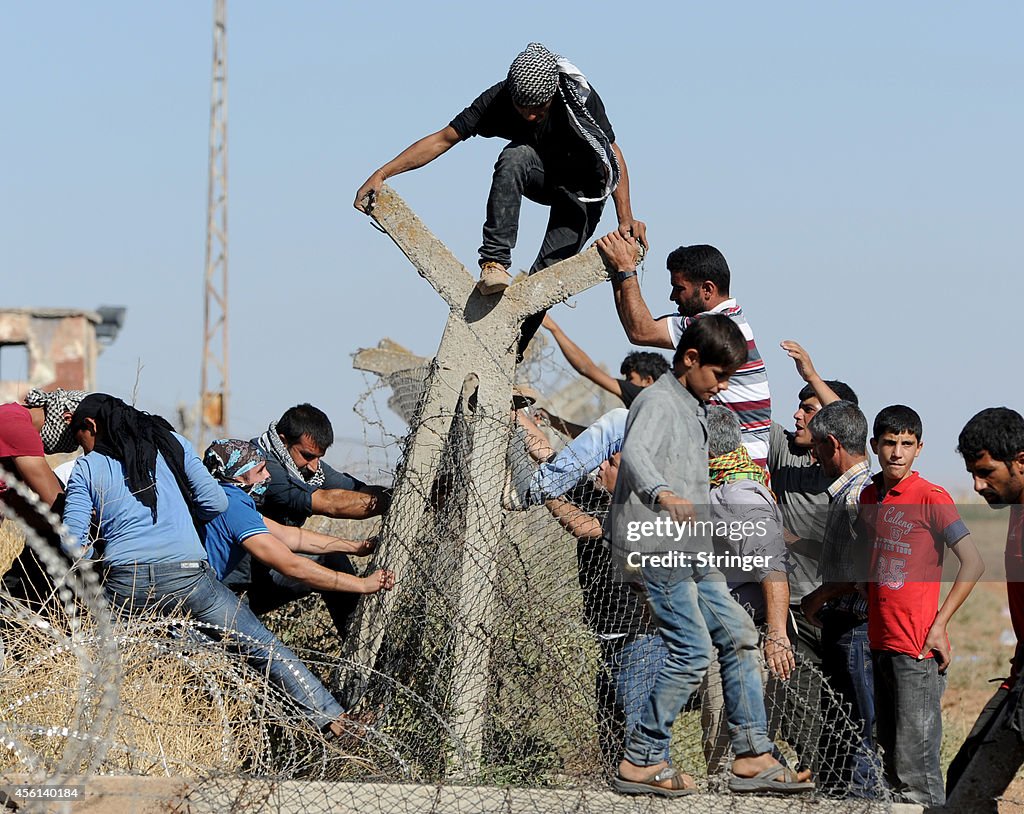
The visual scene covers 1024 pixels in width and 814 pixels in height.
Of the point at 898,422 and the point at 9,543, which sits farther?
the point at 9,543

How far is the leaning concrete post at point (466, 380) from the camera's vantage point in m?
5.58

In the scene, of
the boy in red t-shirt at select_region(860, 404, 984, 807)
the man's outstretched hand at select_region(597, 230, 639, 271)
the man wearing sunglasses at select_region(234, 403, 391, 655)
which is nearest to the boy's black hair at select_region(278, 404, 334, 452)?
the man wearing sunglasses at select_region(234, 403, 391, 655)

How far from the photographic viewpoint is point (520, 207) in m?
5.97

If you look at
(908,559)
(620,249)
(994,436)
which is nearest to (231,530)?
(620,249)

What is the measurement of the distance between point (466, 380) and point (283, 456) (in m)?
1.31

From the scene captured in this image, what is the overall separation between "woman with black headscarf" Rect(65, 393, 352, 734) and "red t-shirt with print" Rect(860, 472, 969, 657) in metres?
2.34

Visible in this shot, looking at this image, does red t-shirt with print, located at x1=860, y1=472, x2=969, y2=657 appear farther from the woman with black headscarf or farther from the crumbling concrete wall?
the crumbling concrete wall

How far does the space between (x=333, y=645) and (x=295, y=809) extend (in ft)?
7.07

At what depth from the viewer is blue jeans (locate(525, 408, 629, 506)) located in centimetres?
557

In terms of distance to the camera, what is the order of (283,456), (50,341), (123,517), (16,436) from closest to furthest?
1. (123,517)
2. (16,436)
3. (283,456)
4. (50,341)

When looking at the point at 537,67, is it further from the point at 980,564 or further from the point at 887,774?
the point at 887,774

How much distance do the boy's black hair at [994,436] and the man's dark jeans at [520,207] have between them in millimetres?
1982

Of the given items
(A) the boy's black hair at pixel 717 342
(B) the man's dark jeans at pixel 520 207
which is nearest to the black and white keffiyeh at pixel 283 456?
(B) the man's dark jeans at pixel 520 207

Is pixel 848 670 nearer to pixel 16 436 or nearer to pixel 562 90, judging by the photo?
pixel 562 90
